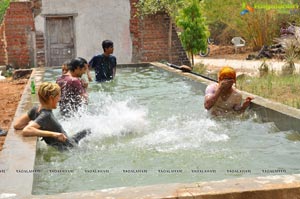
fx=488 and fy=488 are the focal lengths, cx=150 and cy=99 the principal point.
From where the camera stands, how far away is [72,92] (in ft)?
22.6

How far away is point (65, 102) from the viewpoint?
6875mm

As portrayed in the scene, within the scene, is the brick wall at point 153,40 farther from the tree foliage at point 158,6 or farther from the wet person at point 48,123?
the wet person at point 48,123

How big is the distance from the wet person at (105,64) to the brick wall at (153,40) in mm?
7105

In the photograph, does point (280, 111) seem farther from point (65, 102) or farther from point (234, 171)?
point (65, 102)

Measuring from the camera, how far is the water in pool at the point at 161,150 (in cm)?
442

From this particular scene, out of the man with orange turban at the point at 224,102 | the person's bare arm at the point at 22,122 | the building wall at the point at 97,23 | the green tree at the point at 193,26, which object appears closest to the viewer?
the person's bare arm at the point at 22,122

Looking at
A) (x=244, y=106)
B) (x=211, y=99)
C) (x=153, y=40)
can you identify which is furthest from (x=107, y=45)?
(x=153, y=40)

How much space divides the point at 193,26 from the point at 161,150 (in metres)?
11.5

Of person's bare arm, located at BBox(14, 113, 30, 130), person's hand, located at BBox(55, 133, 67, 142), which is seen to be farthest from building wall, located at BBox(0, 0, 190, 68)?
person's hand, located at BBox(55, 133, 67, 142)

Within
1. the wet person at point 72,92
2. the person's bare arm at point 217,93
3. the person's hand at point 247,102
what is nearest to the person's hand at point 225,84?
the person's bare arm at point 217,93

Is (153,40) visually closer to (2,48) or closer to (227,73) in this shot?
(2,48)

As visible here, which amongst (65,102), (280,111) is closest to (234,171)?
(280,111)

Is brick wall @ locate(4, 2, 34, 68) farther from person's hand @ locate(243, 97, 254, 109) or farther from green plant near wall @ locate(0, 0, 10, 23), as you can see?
person's hand @ locate(243, 97, 254, 109)

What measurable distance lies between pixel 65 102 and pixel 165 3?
11145 millimetres
